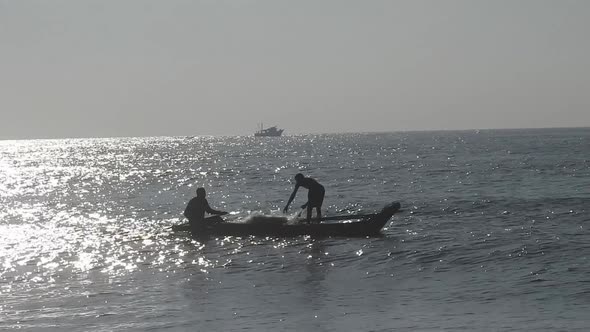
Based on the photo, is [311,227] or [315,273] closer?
[315,273]

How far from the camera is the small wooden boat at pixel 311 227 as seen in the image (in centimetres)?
2444

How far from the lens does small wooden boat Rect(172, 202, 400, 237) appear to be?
2444 cm

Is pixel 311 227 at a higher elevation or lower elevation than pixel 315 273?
higher

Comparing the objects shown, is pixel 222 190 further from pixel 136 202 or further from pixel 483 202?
pixel 483 202

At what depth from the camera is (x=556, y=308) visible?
13672 mm

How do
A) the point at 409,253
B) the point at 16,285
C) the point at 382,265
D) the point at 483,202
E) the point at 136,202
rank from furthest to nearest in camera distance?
the point at 136,202 < the point at 483,202 < the point at 409,253 < the point at 382,265 < the point at 16,285

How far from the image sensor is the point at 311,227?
24.6 meters

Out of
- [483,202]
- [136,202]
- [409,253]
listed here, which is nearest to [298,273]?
[409,253]

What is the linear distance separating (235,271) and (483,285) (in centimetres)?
571

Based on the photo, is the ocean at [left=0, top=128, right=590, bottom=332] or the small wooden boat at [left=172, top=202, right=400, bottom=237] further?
the small wooden boat at [left=172, top=202, right=400, bottom=237]

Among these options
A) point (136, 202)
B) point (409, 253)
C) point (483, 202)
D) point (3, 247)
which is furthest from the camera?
point (136, 202)

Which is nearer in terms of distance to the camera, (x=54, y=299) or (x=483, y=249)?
(x=54, y=299)

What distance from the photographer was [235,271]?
61.8ft

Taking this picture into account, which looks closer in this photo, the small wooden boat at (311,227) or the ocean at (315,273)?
the ocean at (315,273)
